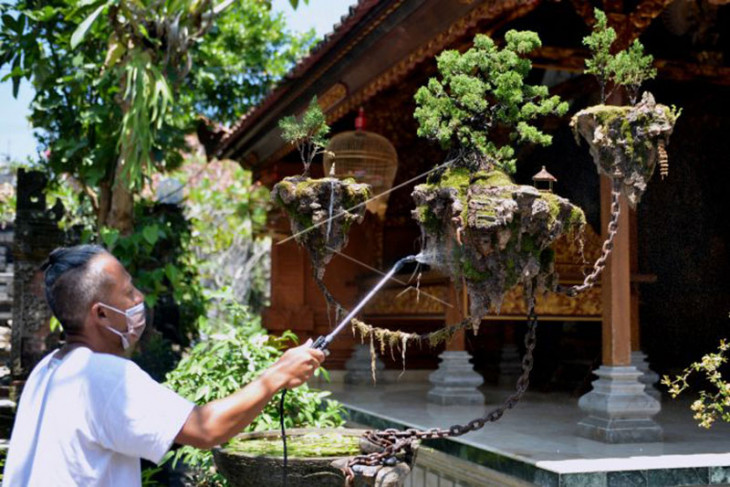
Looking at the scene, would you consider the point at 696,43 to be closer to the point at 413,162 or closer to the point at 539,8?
the point at 539,8

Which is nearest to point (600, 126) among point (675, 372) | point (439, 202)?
point (439, 202)

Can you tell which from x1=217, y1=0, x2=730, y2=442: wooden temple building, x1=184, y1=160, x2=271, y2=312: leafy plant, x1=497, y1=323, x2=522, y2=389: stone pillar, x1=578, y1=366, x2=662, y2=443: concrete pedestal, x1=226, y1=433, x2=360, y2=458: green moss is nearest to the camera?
x1=226, y1=433, x2=360, y2=458: green moss

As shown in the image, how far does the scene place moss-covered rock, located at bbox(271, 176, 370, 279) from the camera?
340 centimetres

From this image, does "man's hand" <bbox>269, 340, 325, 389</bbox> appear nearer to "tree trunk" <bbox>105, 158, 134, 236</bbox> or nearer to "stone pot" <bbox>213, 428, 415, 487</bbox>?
"stone pot" <bbox>213, 428, 415, 487</bbox>

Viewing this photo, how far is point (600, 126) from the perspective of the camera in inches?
122

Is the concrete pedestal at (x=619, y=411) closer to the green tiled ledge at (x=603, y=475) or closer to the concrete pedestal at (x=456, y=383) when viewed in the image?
the green tiled ledge at (x=603, y=475)

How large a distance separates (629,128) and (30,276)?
7516 mm

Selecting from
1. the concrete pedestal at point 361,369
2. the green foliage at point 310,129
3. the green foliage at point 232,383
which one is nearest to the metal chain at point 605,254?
the green foliage at point 310,129

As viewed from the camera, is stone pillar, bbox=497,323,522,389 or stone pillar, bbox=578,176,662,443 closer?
stone pillar, bbox=578,176,662,443

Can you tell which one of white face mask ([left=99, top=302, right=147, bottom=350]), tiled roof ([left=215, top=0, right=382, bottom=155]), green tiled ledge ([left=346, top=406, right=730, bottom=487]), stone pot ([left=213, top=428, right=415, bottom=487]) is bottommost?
green tiled ledge ([left=346, top=406, right=730, bottom=487])

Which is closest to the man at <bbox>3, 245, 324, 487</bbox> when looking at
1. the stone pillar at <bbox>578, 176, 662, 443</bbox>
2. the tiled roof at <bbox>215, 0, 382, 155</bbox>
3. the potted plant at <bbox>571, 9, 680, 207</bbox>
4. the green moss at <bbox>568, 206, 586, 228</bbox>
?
the green moss at <bbox>568, 206, 586, 228</bbox>

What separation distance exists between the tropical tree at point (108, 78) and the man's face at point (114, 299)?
437 cm

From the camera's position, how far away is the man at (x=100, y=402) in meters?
1.92

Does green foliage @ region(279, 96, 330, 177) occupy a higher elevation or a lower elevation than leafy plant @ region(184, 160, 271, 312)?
lower
